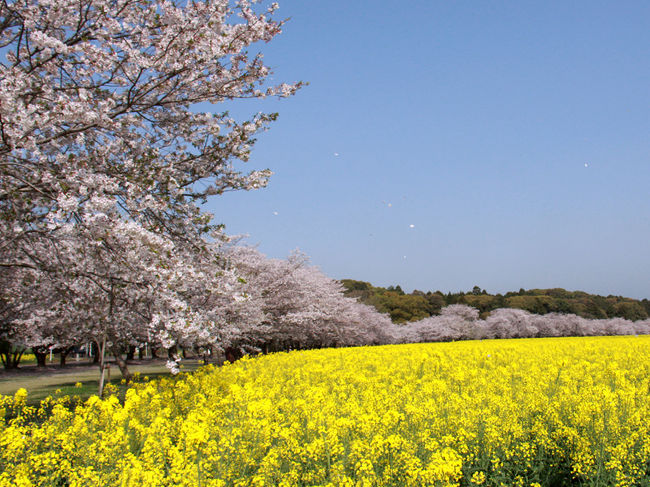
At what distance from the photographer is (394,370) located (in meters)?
11.4

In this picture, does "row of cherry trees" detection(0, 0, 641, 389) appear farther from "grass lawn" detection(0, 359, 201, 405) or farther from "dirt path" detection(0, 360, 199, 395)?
"dirt path" detection(0, 360, 199, 395)

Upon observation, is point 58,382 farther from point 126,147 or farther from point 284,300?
point 126,147

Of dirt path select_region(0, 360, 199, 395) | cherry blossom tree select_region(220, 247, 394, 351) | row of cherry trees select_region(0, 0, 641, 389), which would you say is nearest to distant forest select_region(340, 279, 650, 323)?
cherry blossom tree select_region(220, 247, 394, 351)

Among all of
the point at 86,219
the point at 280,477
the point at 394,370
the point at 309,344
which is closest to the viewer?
the point at 280,477

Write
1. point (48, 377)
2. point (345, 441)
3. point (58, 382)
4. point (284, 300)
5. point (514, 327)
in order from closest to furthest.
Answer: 1. point (345, 441)
2. point (58, 382)
3. point (284, 300)
4. point (48, 377)
5. point (514, 327)

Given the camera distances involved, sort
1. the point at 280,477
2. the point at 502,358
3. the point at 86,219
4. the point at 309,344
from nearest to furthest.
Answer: the point at 280,477 < the point at 86,219 < the point at 502,358 < the point at 309,344

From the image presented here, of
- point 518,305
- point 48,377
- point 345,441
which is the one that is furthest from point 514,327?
point 345,441

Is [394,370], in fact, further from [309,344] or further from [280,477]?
[309,344]

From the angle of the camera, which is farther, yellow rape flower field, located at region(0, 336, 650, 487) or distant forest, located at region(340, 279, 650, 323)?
distant forest, located at region(340, 279, 650, 323)

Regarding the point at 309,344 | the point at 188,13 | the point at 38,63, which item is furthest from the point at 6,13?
the point at 309,344

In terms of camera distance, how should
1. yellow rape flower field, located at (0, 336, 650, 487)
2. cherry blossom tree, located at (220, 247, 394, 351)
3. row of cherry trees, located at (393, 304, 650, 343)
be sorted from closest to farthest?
yellow rape flower field, located at (0, 336, 650, 487)
cherry blossom tree, located at (220, 247, 394, 351)
row of cherry trees, located at (393, 304, 650, 343)

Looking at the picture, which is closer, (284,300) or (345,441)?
(345,441)

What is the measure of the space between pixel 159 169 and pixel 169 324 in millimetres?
2595

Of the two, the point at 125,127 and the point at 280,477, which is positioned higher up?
the point at 125,127
